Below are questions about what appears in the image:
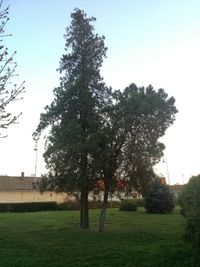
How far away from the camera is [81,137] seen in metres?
21.7

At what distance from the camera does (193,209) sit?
1255 cm

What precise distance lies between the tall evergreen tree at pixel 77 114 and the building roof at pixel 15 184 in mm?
41650

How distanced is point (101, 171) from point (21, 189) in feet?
146

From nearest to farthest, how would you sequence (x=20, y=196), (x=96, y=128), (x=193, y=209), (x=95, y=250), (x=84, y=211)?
(x=193, y=209) < (x=95, y=250) < (x=96, y=128) < (x=84, y=211) < (x=20, y=196)

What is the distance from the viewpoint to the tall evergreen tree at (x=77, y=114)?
71.9 ft

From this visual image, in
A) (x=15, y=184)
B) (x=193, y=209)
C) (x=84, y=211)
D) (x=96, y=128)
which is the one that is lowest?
(x=193, y=209)

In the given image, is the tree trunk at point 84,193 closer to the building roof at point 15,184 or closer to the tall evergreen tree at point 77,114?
the tall evergreen tree at point 77,114

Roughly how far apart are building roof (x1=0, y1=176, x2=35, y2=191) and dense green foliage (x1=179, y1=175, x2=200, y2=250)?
52.3m

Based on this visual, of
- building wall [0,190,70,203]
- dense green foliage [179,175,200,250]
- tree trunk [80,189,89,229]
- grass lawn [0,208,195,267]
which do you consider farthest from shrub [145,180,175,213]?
dense green foliage [179,175,200,250]

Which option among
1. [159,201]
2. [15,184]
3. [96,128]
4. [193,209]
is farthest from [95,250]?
[15,184]

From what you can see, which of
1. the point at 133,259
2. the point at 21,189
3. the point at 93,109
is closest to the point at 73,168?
the point at 93,109

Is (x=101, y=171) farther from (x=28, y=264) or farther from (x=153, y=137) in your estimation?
(x=28, y=264)

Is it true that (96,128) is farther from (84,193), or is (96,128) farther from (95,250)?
(95,250)

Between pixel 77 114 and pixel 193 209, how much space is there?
467 inches
